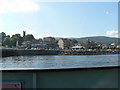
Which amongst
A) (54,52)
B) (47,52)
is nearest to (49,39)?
(47,52)

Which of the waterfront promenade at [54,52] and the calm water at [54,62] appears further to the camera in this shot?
the waterfront promenade at [54,52]

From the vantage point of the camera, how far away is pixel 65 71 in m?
2.97

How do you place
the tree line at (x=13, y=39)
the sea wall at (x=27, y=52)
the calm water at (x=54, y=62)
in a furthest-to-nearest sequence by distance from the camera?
the sea wall at (x=27, y=52), the tree line at (x=13, y=39), the calm water at (x=54, y=62)

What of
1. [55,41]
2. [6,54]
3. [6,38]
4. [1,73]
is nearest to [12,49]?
[6,54]

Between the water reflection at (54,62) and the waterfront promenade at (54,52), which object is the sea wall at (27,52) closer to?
the waterfront promenade at (54,52)

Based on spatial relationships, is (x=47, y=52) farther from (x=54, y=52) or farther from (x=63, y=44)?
(x=63, y=44)

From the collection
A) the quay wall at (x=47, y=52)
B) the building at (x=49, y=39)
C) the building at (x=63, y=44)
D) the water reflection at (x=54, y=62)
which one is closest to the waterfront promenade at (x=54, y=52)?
the quay wall at (x=47, y=52)

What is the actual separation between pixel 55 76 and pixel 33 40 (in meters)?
78.9

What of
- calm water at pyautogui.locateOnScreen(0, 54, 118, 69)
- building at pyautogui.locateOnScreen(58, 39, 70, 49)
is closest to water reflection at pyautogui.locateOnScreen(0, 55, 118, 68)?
calm water at pyautogui.locateOnScreen(0, 54, 118, 69)

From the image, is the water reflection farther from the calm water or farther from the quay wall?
the quay wall

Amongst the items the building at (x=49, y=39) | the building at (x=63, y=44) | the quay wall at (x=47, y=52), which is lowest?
the quay wall at (x=47, y=52)

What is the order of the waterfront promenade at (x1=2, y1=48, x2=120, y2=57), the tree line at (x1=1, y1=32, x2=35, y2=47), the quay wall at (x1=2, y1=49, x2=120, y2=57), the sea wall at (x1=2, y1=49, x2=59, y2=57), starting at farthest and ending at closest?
the waterfront promenade at (x1=2, y1=48, x2=120, y2=57) < the quay wall at (x1=2, y1=49, x2=120, y2=57) < the sea wall at (x1=2, y1=49, x2=59, y2=57) < the tree line at (x1=1, y1=32, x2=35, y2=47)

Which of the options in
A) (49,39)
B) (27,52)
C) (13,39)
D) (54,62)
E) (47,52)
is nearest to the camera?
(54,62)

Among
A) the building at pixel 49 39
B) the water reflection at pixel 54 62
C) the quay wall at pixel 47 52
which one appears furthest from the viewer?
the building at pixel 49 39
